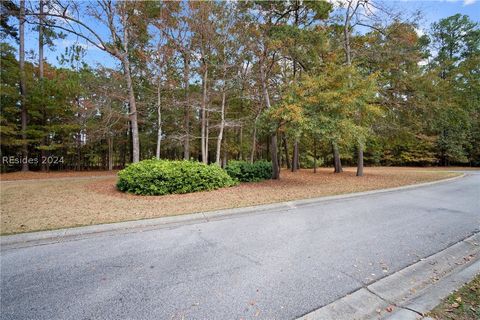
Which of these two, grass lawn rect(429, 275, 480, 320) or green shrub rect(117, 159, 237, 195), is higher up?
green shrub rect(117, 159, 237, 195)

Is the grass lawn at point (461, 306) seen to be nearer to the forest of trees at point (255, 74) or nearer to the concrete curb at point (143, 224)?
the concrete curb at point (143, 224)

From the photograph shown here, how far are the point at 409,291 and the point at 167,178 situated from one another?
6430mm

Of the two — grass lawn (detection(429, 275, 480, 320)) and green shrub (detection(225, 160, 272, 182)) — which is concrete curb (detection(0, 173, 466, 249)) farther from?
green shrub (detection(225, 160, 272, 182))

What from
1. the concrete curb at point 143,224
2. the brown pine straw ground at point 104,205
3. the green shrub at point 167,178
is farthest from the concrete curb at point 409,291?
the green shrub at point 167,178

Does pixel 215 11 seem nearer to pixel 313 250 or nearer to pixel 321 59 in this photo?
pixel 321 59

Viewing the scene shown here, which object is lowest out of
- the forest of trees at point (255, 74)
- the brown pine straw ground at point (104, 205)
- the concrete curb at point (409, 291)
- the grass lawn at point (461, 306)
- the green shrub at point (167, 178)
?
the concrete curb at point (409, 291)

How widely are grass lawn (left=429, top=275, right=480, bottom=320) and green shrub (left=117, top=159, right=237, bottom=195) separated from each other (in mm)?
6491

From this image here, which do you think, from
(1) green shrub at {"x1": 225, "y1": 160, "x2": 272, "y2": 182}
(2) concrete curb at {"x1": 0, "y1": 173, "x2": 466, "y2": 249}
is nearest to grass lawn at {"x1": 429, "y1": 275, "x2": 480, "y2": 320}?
(2) concrete curb at {"x1": 0, "y1": 173, "x2": 466, "y2": 249}

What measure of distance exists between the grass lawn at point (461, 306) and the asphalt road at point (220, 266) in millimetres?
602

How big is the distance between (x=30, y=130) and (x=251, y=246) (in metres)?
18.0

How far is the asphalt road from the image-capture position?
2100 mm

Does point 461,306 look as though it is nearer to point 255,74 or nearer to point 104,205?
point 104,205

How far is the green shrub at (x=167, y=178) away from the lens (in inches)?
279

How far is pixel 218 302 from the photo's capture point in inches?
84.5
